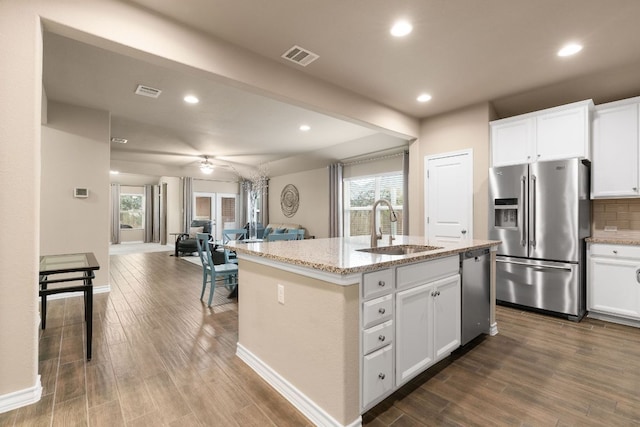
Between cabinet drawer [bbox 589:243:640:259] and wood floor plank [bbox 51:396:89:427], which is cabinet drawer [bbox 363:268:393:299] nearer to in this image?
wood floor plank [bbox 51:396:89:427]

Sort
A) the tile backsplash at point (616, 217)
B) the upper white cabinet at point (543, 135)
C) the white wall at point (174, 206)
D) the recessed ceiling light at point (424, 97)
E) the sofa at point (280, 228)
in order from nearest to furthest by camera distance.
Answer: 1. the upper white cabinet at point (543, 135)
2. the tile backsplash at point (616, 217)
3. the recessed ceiling light at point (424, 97)
4. the sofa at point (280, 228)
5. the white wall at point (174, 206)

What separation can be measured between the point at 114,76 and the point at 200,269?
4011mm

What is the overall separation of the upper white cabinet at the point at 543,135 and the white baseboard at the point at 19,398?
484 centimetres

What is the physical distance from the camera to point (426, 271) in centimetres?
201

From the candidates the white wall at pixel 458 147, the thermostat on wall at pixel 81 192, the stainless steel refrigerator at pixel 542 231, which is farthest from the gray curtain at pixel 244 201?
the stainless steel refrigerator at pixel 542 231

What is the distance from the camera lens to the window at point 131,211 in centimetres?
1205

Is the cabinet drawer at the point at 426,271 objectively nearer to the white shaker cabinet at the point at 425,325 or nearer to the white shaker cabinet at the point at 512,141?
the white shaker cabinet at the point at 425,325

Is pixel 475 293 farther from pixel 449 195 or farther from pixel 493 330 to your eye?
pixel 449 195

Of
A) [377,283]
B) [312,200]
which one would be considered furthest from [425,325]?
[312,200]

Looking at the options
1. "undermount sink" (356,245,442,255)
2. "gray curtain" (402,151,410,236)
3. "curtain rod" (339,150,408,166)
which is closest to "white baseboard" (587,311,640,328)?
"undermount sink" (356,245,442,255)

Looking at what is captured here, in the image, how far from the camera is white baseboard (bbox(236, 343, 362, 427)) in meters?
1.59

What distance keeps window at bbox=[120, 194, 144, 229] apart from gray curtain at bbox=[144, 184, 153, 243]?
0.63 ft

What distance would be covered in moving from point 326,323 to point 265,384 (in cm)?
81

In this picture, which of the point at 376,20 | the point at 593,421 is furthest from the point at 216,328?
the point at 376,20
